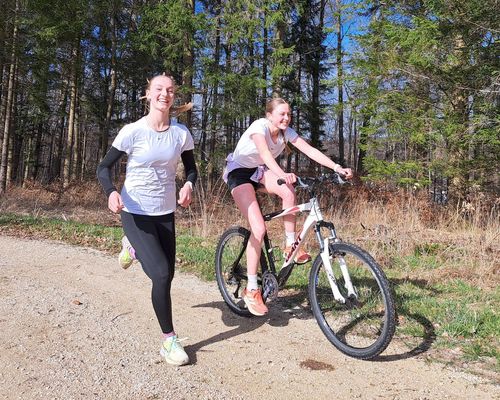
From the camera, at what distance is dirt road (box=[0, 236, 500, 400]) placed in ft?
9.37

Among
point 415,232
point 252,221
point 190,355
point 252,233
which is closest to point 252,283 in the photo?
point 252,233

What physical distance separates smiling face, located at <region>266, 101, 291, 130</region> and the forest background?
1875 mm

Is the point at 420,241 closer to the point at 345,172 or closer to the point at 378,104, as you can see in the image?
the point at 345,172

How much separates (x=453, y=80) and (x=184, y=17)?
9.02 metres

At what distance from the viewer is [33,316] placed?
4137mm

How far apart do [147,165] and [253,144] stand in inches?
45.2

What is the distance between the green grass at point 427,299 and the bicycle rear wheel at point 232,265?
839mm

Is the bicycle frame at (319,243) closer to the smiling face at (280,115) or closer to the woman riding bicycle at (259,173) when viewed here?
the woman riding bicycle at (259,173)

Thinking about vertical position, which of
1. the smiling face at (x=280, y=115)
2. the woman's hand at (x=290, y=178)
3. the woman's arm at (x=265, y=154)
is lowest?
the woman's hand at (x=290, y=178)

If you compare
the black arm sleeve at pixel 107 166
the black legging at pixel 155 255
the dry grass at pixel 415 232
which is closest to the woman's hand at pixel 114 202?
the black arm sleeve at pixel 107 166

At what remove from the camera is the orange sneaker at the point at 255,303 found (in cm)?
394

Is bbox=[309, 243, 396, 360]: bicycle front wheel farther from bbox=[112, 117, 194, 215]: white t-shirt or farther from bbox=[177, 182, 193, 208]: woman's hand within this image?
bbox=[112, 117, 194, 215]: white t-shirt

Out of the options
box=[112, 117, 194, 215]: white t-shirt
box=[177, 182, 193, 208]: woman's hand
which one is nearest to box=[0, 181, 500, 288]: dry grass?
box=[177, 182, 193, 208]: woman's hand

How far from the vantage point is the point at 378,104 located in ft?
41.7
